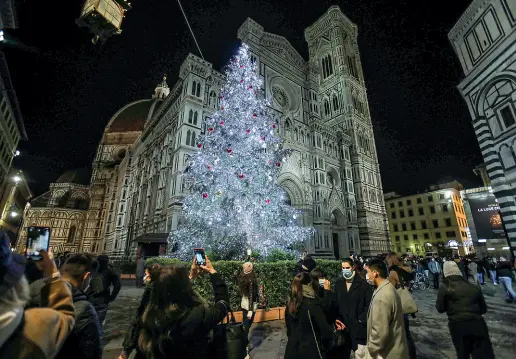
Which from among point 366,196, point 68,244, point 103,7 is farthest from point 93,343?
point 68,244

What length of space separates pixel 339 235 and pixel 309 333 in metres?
27.8

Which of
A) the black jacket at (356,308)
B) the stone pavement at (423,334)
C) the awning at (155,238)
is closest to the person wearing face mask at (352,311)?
the black jacket at (356,308)

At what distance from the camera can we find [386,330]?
2.58m

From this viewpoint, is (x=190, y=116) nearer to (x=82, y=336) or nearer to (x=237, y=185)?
(x=237, y=185)

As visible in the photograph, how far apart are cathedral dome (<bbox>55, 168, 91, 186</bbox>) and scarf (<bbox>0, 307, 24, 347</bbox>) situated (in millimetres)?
66515

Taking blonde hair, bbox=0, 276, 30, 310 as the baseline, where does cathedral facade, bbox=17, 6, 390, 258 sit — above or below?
above

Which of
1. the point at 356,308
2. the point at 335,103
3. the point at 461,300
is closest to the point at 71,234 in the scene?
the point at 335,103

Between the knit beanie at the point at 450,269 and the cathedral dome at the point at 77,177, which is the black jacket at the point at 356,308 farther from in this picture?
the cathedral dome at the point at 77,177

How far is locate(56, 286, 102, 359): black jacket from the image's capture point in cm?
173

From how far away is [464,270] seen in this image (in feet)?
33.1

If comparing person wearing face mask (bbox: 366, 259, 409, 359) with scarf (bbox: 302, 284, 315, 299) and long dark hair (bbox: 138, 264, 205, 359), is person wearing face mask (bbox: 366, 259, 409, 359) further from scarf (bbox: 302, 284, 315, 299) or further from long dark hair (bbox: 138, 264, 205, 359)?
long dark hair (bbox: 138, 264, 205, 359)

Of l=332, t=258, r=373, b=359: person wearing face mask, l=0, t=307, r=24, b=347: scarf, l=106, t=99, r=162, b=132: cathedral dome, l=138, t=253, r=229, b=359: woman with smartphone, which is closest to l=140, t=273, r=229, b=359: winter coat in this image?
l=138, t=253, r=229, b=359: woman with smartphone

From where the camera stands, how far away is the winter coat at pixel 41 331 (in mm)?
1106

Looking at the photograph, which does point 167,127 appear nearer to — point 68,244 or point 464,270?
point 464,270
